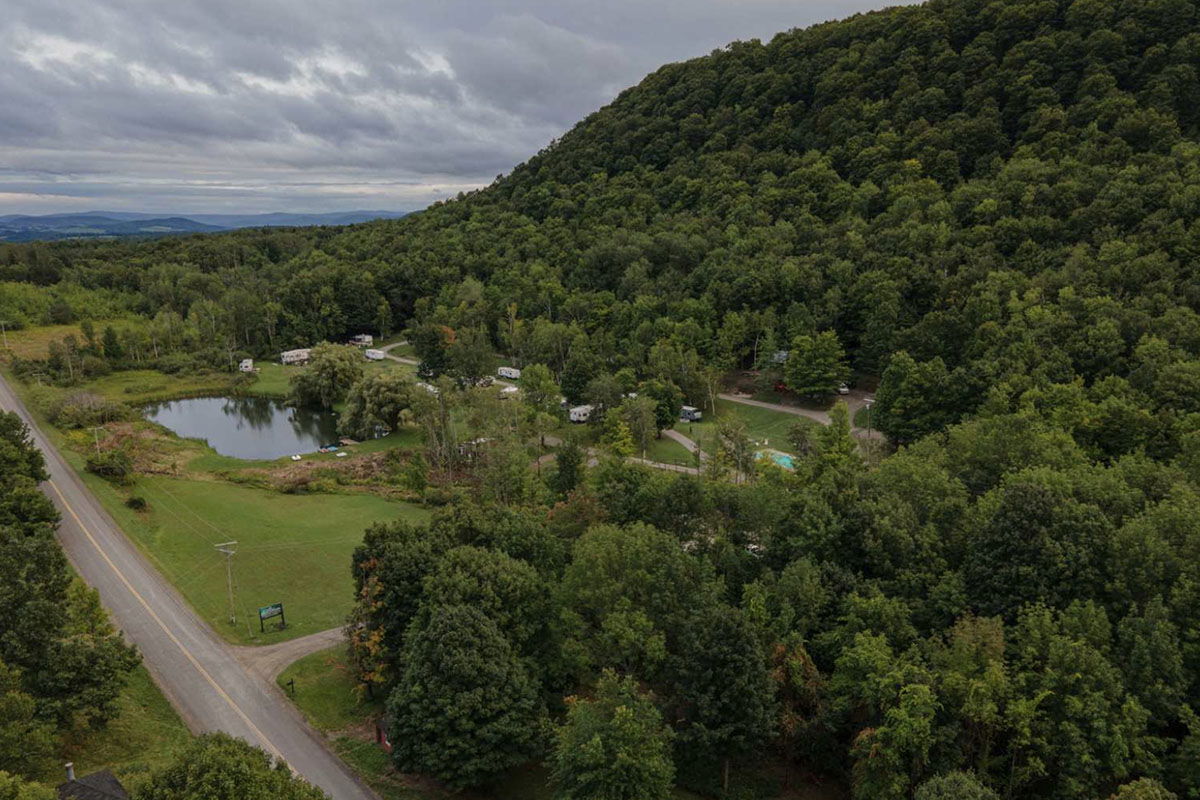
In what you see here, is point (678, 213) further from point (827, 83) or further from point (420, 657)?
point (420, 657)

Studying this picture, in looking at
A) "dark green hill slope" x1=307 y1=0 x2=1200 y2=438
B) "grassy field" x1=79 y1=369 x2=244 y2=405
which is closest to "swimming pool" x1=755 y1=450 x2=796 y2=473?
"dark green hill slope" x1=307 y1=0 x2=1200 y2=438

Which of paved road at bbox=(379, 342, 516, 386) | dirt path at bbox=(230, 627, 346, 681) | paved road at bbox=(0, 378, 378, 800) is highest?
paved road at bbox=(379, 342, 516, 386)

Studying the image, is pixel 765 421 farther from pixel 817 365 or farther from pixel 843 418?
pixel 843 418

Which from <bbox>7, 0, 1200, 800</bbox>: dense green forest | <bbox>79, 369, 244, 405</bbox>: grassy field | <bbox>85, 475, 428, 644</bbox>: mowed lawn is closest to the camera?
<bbox>7, 0, 1200, 800</bbox>: dense green forest

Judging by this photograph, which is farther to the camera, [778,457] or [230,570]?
[778,457]

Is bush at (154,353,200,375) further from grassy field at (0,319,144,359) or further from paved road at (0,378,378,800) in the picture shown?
paved road at (0,378,378,800)

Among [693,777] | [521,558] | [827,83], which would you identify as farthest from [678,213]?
[693,777]

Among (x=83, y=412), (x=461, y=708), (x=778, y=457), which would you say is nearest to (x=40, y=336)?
(x=83, y=412)
